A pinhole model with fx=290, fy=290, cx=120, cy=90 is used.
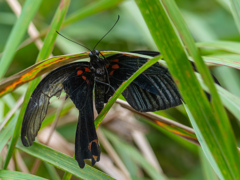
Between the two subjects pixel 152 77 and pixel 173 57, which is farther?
pixel 152 77

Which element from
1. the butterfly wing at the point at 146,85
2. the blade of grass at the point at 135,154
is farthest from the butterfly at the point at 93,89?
the blade of grass at the point at 135,154

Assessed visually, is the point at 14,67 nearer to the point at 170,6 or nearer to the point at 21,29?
the point at 21,29

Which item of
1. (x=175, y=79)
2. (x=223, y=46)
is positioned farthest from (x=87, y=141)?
(x=223, y=46)

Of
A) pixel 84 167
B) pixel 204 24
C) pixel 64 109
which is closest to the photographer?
pixel 84 167

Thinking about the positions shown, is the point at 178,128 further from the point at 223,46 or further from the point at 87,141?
the point at 223,46

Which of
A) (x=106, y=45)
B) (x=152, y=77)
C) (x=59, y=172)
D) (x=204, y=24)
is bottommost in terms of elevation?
(x=59, y=172)

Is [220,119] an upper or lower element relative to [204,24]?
upper

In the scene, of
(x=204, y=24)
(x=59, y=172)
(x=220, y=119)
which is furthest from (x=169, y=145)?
(x=220, y=119)
